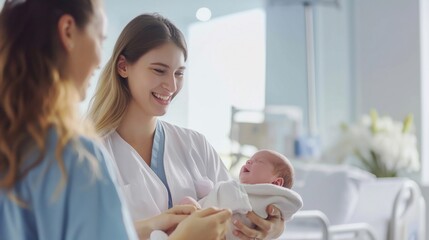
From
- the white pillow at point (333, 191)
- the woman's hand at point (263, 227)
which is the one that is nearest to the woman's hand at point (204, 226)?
the woman's hand at point (263, 227)

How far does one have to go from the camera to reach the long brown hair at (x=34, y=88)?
4.24 ft

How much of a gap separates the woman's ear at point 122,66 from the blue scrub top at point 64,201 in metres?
0.71

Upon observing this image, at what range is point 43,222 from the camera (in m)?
1.31

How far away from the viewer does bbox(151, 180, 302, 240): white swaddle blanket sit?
1.98m

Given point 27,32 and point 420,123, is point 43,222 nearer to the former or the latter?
point 27,32

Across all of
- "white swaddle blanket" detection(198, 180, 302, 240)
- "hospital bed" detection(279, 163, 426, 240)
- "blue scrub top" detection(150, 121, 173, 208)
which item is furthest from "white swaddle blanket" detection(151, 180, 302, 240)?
"hospital bed" detection(279, 163, 426, 240)

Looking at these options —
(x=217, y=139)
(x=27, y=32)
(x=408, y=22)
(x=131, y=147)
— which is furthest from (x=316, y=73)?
(x=27, y=32)

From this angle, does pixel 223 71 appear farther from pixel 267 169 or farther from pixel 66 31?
pixel 66 31

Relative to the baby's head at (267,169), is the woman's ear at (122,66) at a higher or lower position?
higher

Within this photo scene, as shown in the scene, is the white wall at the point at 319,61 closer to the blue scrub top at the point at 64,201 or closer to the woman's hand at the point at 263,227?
the woman's hand at the point at 263,227

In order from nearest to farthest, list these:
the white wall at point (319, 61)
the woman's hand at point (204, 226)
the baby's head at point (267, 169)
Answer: the woman's hand at point (204, 226), the baby's head at point (267, 169), the white wall at point (319, 61)

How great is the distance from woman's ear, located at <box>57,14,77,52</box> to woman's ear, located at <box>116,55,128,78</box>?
27.5 inches

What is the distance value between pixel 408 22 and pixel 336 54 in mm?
447

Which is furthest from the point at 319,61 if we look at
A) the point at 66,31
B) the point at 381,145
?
the point at 66,31
